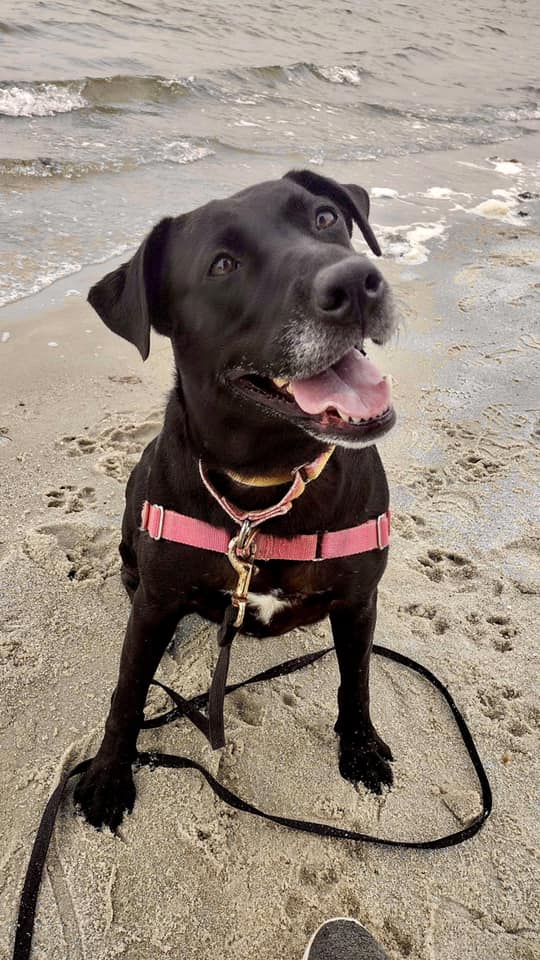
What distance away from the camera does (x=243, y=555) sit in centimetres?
204

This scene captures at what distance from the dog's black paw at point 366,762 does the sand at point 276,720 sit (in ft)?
0.13

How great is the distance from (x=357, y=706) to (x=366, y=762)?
0.19 meters

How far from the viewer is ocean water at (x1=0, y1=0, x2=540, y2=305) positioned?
22.9 ft

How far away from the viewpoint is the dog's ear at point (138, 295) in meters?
2.12

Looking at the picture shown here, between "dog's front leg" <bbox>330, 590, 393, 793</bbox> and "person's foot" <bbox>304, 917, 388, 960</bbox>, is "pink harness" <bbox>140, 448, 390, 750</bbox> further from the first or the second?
"person's foot" <bbox>304, 917, 388, 960</bbox>

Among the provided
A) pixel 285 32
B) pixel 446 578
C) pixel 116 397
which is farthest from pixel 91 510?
pixel 285 32

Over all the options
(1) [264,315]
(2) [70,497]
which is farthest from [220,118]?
(1) [264,315]

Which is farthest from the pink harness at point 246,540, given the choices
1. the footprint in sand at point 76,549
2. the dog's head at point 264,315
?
the footprint in sand at point 76,549

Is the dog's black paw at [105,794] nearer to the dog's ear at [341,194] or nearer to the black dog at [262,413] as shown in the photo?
the black dog at [262,413]

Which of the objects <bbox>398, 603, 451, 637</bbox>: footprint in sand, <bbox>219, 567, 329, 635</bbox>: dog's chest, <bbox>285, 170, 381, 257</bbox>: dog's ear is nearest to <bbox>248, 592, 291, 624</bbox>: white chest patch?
<bbox>219, 567, 329, 635</bbox>: dog's chest

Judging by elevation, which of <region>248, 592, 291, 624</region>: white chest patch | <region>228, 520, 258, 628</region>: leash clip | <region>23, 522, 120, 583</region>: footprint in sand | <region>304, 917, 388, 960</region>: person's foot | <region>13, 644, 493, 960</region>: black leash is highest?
<region>228, 520, 258, 628</region>: leash clip

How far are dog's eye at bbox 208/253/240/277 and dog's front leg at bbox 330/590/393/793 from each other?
1088 mm

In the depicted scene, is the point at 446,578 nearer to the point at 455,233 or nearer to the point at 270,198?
the point at 270,198

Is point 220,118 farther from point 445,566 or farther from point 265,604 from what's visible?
point 265,604
